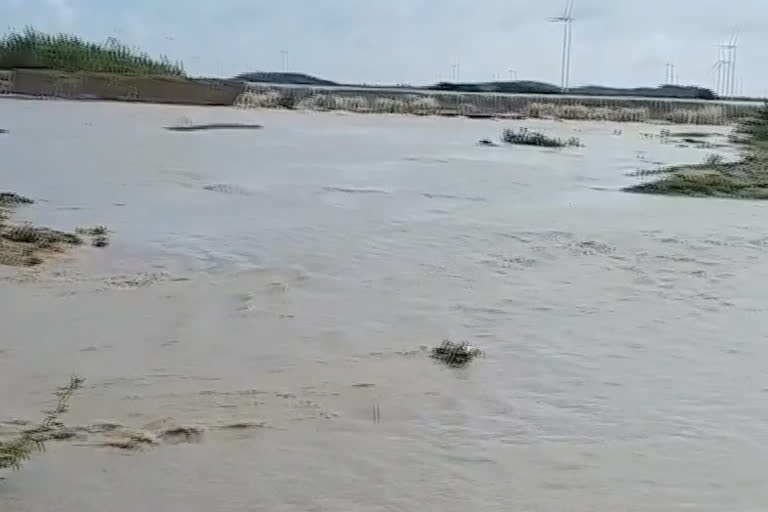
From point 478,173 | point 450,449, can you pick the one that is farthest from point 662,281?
point 478,173

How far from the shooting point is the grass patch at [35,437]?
142 inches

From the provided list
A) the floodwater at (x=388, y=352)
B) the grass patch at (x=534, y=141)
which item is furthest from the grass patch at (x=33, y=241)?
the grass patch at (x=534, y=141)

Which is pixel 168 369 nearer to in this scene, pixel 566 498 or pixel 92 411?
pixel 92 411

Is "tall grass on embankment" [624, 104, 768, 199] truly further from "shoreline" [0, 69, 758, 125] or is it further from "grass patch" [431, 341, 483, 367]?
"shoreline" [0, 69, 758, 125]

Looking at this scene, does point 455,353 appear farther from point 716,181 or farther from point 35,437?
point 716,181

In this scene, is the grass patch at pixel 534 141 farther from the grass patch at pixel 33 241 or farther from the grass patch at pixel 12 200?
the grass patch at pixel 33 241

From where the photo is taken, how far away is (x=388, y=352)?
17.7ft

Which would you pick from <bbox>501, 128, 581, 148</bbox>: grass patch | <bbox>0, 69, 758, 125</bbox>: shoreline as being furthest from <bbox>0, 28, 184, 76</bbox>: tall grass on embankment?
<bbox>501, 128, 581, 148</bbox>: grass patch

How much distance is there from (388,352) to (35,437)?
2024mm

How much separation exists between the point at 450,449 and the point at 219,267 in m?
3.78

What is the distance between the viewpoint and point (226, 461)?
12.5ft

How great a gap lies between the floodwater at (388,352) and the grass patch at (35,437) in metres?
0.05

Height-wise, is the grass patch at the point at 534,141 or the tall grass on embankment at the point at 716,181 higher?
the grass patch at the point at 534,141

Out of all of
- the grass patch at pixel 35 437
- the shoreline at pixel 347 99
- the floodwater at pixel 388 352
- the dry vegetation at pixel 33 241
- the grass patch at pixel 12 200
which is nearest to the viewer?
the grass patch at pixel 35 437
